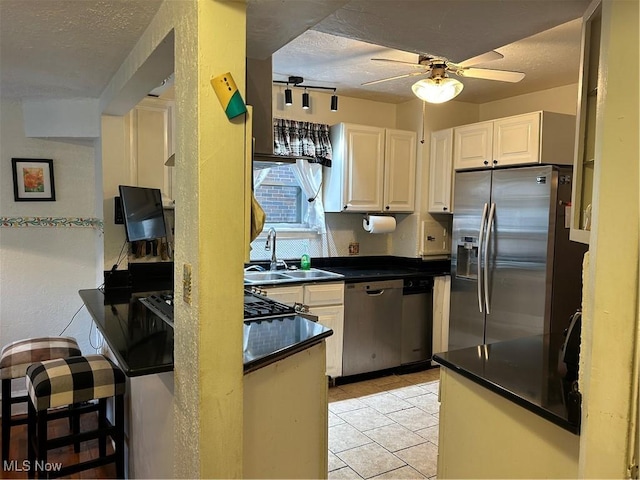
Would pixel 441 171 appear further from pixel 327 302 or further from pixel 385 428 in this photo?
pixel 385 428

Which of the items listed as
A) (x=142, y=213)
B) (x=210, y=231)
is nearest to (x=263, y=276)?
(x=142, y=213)

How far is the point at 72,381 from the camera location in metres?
2.05

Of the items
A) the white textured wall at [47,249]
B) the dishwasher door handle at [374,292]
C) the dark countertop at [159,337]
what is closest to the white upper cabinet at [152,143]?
the white textured wall at [47,249]

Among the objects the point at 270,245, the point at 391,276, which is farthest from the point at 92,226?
the point at 391,276

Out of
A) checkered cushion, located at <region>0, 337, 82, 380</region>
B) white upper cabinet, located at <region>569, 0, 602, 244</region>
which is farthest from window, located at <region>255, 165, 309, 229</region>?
white upper cabinet, located at <region>569, 0, 602, 244</region>

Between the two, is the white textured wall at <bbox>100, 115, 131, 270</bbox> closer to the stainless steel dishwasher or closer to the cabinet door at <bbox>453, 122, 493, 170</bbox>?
the stainless steel dishwasher

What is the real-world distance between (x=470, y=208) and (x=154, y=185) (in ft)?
8.11

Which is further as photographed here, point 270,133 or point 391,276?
point 391,276

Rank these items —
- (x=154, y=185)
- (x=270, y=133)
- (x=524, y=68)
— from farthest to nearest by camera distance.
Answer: (x=524, y=68) < (x=154, y=185) < (x=270, y=133)

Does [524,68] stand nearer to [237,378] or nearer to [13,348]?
[237,378]

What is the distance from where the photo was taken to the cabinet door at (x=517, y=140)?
3367 millimetres

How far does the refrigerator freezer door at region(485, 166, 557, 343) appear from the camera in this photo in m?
3.23

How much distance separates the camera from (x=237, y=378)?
1.40 meters

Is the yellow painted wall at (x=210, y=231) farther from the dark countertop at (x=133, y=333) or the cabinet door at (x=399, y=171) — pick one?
the cabinet door at (x=399, y=171)
